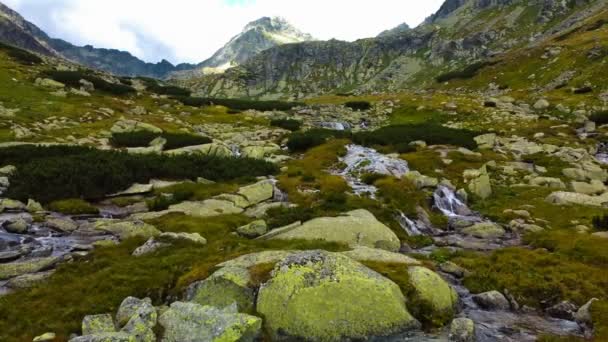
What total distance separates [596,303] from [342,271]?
7333 millimetres

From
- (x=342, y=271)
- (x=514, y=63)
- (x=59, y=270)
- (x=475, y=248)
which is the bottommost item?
(x=475, y=248)

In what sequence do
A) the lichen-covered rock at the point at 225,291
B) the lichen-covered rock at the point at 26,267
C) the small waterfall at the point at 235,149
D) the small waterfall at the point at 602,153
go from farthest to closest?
the small waterfall at the point at 235,149 → the small waterfall at the point at 602,153 → the lichen-covered rock at the point at 26,267 → the lichen-covered rock at the point at 225,291

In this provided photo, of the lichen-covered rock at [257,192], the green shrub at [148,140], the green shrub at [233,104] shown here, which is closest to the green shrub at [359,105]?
the green shrub at [233,104]

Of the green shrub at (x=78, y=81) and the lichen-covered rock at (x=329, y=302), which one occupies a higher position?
the green shrub at (x=78, y=81)

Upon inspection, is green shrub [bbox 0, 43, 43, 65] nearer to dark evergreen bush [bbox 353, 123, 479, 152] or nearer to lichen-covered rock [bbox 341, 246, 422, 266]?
dark evergreen bush [bbox 353, 123, 479, 152]

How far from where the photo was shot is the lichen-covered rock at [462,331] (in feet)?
32.4

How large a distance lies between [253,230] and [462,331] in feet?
34.2

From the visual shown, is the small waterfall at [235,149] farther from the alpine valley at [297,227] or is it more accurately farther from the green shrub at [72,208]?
the green shrub at [72,208]

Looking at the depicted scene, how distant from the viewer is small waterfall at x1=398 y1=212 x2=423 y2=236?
72.1 ft

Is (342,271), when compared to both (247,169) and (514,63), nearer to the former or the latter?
(247,169)

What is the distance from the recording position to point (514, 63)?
88.7 m

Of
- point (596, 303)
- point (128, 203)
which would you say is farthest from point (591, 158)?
→ point (128, 203)

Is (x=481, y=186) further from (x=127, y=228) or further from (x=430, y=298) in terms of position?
(x=127, y=228)

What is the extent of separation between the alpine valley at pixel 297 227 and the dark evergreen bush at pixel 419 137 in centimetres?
24
